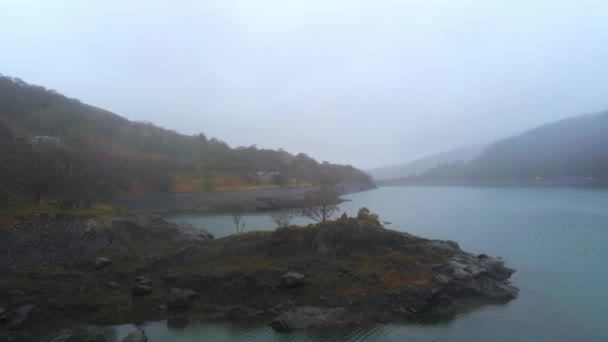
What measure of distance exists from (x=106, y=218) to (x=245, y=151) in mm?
A: 66961

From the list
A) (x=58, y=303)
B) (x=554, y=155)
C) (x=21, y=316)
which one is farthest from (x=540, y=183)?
(x=21, y=316)

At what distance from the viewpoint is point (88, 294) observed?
16.0 meters

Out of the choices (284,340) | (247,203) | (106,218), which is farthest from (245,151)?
(284,340)

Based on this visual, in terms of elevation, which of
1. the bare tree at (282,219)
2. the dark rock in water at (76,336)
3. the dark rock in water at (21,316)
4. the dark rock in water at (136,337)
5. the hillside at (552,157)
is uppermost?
the hillside at (552,157)

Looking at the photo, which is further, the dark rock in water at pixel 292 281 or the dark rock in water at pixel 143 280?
the dark rock in water at pixel 143 280

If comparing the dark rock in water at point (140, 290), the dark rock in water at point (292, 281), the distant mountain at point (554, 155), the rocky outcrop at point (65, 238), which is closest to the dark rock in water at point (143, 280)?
the dark rock in water at point (140, 290)

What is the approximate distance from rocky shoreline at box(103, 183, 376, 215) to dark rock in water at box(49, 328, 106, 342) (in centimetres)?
3924

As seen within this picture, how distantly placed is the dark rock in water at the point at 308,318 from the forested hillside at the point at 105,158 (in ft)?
65.1

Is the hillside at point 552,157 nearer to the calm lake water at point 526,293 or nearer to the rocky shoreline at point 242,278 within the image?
the calm lake water at point 526,293

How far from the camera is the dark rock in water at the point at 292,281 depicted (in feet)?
51.8

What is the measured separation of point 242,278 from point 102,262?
25.2ft

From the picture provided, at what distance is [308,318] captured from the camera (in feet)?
45.1

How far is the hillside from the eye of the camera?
83375 millimetres

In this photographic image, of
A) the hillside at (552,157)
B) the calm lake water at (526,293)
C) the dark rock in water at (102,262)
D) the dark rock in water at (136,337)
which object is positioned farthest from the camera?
the hillside at (552,157)
